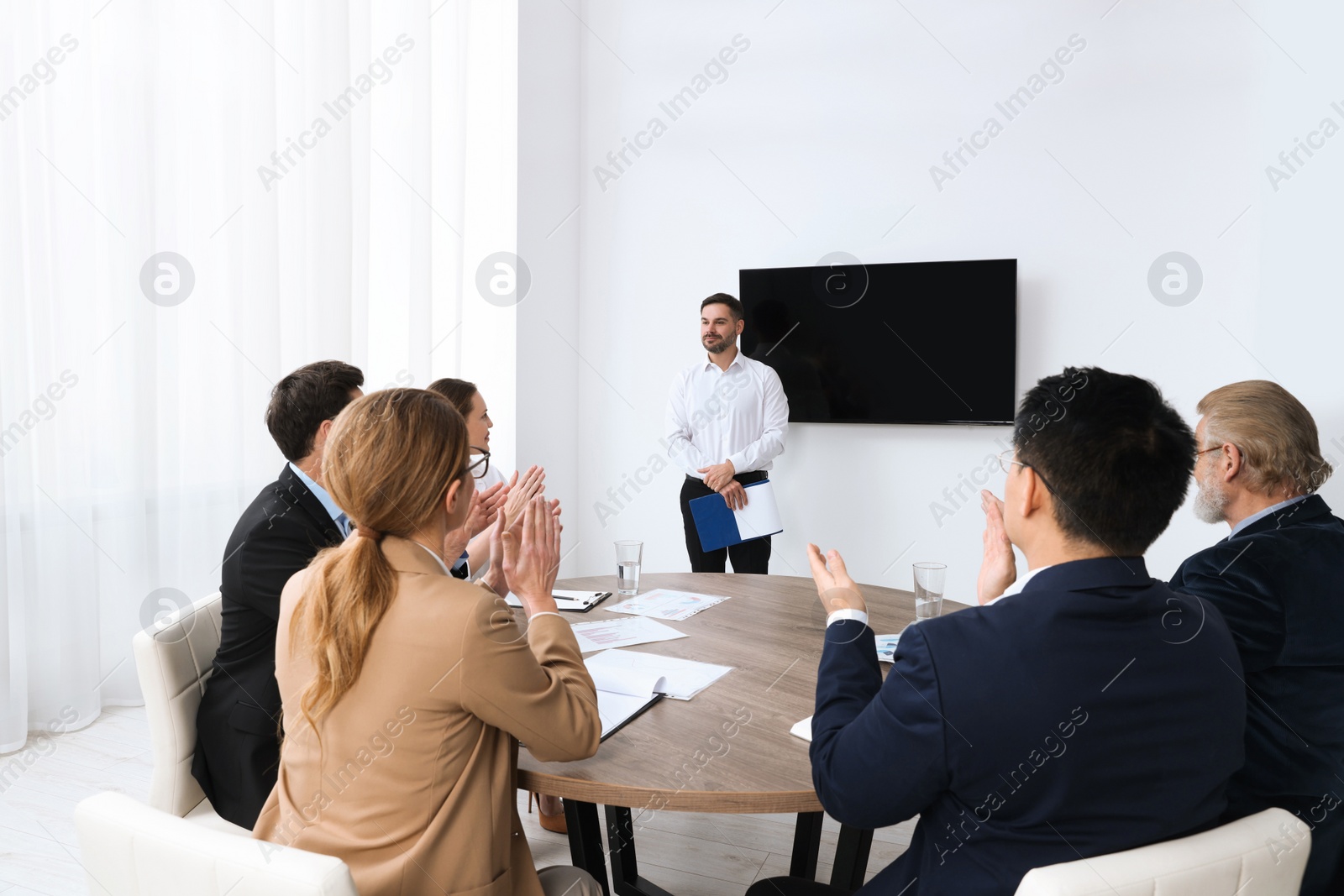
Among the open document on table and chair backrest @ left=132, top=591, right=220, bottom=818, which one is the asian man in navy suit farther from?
chair backrest @ left=132, top=591, right=220, bottom=818

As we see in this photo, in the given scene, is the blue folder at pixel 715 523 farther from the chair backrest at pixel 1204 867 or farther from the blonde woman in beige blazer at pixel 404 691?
the chair backrest at pixel 1204 867

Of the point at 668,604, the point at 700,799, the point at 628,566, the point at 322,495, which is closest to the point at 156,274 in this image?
the point at 322,495

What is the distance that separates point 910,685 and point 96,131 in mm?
3727

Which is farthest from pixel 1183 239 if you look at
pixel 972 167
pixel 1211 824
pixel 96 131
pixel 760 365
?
pixel 96 131

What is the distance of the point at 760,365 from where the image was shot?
4723 millimetres

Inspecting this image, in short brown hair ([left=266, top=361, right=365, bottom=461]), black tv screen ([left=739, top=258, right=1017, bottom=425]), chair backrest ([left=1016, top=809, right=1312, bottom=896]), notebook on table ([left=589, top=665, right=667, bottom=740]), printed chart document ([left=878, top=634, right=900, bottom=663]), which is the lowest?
notebook on table ([left=589, top=665, right=667, bottom=740])

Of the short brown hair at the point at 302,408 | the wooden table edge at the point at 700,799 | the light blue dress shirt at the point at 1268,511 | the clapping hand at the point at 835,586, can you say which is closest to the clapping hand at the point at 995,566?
the clapping hand at the point at 835,586

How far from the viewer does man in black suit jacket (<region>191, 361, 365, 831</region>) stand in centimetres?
181

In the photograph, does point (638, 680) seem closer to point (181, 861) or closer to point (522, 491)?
point (522, 491)

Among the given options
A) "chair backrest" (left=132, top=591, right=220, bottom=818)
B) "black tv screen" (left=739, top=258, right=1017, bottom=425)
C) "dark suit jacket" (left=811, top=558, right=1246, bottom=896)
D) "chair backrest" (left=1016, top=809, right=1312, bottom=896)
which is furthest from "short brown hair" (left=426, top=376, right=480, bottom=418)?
"black tv screen" (left=739, top=258, right=1017, bottom=425)

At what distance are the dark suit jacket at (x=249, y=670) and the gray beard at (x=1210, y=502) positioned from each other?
1805 millimetres

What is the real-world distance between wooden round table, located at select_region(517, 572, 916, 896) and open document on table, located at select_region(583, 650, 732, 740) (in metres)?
0.02

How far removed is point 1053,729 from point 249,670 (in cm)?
154

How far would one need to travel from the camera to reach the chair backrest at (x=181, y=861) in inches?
38.4
